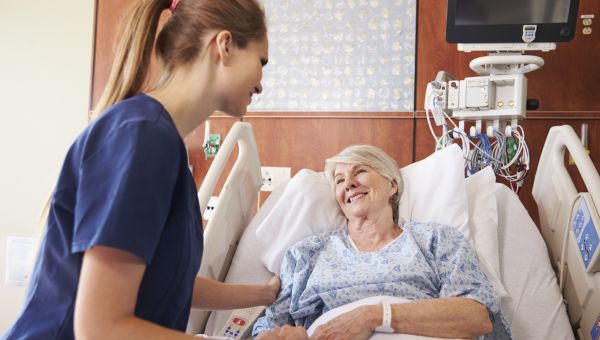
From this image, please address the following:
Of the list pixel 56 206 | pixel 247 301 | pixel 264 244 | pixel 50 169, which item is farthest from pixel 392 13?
pixel 56 206

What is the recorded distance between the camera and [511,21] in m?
2.34

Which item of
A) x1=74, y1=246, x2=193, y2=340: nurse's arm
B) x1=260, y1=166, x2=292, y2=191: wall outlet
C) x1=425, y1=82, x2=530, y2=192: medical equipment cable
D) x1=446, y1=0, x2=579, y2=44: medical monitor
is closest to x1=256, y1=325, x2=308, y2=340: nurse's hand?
x1=74, y1=246, x2=193, y2=340: nurse's arm

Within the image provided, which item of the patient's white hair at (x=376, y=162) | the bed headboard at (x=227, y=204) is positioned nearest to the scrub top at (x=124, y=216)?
the bed headboard at (x=227, y=204)

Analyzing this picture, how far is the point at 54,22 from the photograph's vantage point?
328 cm

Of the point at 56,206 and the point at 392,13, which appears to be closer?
the point at 56,206

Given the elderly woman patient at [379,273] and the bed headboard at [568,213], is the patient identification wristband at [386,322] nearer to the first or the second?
the elderly woman patient at [379,273]

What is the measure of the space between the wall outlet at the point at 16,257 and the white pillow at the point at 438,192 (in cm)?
221

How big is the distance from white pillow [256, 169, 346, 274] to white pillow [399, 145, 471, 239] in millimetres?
261

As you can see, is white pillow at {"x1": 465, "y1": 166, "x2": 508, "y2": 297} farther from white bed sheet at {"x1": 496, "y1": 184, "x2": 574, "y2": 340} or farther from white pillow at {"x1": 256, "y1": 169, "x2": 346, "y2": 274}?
white pillow at {"x1": 256, "y1": 169, "x2": 346, "y2": 274}

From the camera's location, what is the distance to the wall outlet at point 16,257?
3.22 meters

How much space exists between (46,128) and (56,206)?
2.57 m

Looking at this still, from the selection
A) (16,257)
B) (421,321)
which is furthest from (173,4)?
(16,257)

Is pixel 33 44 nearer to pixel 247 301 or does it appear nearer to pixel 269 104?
pixel 269 104

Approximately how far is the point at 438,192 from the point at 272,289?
0.68 meters
